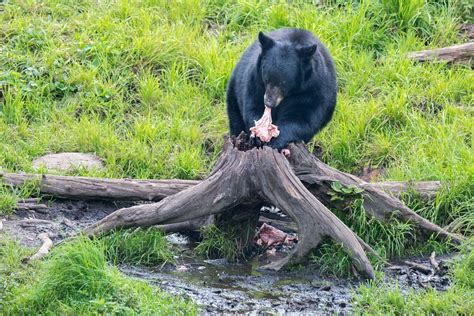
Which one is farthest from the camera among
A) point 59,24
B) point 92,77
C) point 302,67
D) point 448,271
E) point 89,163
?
point 59,24

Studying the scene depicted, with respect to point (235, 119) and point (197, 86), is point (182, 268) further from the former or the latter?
point (197, 86)

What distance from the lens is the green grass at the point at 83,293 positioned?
5465mm

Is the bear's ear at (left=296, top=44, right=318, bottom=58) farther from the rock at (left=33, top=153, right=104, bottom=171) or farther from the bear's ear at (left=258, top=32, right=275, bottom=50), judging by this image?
the rock at (left=33, top=153, right=104, bottom=171)

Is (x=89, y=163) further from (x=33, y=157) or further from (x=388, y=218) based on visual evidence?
(x=388, y=218)

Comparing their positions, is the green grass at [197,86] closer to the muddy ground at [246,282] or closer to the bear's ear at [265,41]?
the muddy ground at [246,282]

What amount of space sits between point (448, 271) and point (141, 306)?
2.22 m

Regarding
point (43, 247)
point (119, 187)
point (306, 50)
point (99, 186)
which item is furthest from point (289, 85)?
point (43, 247)

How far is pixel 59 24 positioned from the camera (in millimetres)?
10398

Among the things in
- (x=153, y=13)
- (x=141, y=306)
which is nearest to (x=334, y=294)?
(x=141, y=306)

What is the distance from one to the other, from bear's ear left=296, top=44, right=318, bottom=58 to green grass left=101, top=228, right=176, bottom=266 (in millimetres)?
1752

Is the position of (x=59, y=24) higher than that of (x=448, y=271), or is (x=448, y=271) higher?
(x=59, y=24)

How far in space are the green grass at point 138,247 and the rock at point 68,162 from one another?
1920mm

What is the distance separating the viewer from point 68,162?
334 inches

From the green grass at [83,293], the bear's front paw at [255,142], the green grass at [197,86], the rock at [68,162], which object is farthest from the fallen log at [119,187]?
the green grass at [83,293]
